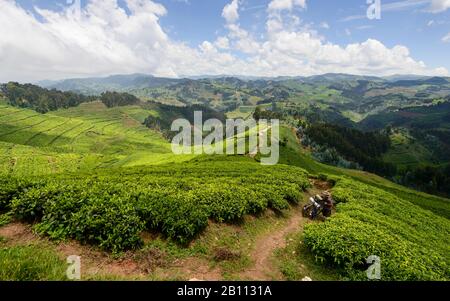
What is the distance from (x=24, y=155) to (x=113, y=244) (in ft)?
493

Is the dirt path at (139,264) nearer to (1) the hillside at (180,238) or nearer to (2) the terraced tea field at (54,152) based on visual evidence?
(1) the hillside at (180,238)

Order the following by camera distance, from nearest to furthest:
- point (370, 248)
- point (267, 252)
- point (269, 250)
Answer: point (370, 248) → point (267, 252) → point (269, 250)

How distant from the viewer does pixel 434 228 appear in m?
33.8

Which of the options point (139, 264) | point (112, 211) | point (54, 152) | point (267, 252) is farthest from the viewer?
point (54, 152)

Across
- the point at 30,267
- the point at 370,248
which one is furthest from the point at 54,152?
the point at 370,248

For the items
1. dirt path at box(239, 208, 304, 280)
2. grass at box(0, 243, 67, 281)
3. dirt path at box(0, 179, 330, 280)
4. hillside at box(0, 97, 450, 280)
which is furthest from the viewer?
dirt path at box(239, 208, 304, 280)

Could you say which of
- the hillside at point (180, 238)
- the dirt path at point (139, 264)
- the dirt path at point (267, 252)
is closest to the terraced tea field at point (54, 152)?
the dirt path at point (267, 252)

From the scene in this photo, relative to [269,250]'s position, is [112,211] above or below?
above

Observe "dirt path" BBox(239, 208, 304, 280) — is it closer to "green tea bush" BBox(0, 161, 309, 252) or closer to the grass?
"green tea bush" BBox(0, 161, 309, 252)

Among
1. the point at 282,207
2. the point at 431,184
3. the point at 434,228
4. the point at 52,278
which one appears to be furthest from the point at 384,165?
the point at 52,278

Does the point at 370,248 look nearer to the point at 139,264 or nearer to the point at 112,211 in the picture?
the point at 139,264

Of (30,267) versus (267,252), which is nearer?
(30,267)

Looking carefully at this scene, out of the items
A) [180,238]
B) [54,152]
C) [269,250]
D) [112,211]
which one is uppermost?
[112,211]

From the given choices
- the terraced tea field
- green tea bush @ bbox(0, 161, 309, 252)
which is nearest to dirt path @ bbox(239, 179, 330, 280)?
green tea bush @ bbox(0, 161, 309, 252)
